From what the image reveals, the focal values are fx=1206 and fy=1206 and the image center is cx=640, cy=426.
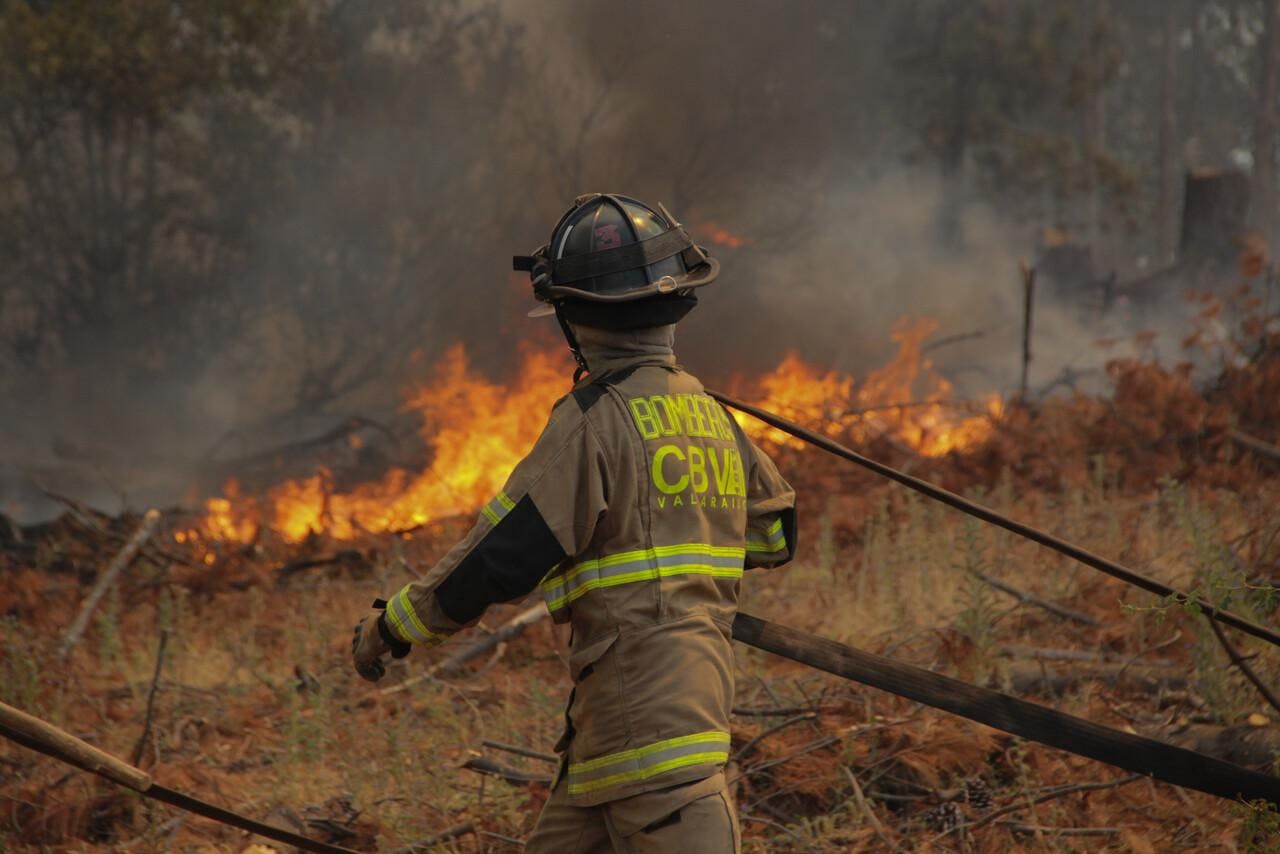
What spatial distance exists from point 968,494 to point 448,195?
7.64m

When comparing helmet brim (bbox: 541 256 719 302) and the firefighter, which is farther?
helmet brim (bbox: 541 256 719 302)

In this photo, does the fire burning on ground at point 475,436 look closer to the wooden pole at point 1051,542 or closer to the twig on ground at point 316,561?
the twig on ground at point 316,561

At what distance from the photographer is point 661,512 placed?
8.54 ft

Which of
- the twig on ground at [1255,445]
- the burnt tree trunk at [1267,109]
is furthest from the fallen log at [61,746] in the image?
the burnt tree trunk at [1267,109]

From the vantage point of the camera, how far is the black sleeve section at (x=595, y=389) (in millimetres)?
2609

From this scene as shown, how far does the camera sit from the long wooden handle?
7.89ft

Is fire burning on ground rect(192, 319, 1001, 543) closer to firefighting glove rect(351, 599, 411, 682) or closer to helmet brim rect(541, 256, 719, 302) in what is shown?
firefighting glove rect(351, 599, 411, 682)

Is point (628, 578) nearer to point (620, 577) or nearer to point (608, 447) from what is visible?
point (620, 577)

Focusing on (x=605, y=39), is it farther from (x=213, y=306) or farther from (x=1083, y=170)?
(x=1083, y=170)

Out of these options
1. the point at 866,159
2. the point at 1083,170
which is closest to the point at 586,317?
the point at 866,159

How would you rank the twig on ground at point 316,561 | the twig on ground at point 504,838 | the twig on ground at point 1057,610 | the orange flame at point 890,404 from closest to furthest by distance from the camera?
the twig on ground at point 504,838 → the twig on ground at point 1057,610 → the twig on ground at point 316,561 → the orange flame at point 890,404

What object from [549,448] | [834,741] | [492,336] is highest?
[492,336]

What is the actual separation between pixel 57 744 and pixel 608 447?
128 cm

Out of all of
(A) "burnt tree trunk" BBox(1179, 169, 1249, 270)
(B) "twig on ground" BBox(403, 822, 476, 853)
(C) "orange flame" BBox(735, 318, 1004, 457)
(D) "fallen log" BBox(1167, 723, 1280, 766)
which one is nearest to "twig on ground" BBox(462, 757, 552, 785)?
(B) "twig on ground" BBox(403, 822, 476, 853)
